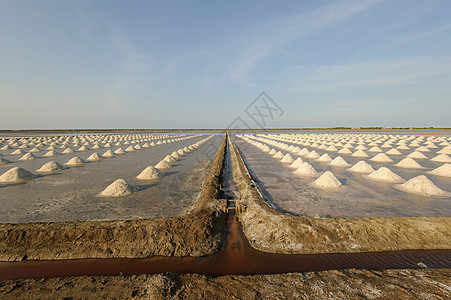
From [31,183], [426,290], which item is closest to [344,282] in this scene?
[426,290]

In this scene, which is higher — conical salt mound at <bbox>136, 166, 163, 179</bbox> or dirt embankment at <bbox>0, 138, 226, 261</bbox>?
conical salt mound at <bbox>136, 166, 163, 179</bbox>

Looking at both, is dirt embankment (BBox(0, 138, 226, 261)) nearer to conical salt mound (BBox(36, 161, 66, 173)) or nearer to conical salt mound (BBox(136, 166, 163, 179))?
conical salt mound (BBox(136, 166, 163, 179))

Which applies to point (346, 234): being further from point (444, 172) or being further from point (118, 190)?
point (444, 172)

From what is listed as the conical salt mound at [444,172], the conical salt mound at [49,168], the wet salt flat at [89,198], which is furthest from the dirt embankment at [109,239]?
the conical salt mound at [444,172]

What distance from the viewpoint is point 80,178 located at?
37.4 ft

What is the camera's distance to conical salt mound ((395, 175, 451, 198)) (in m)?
8.01

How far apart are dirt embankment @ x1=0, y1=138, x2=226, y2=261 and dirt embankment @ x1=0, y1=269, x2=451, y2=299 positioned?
1.01 meters

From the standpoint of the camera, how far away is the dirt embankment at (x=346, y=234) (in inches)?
194

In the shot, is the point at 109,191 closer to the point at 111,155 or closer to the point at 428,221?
the point at 428,221

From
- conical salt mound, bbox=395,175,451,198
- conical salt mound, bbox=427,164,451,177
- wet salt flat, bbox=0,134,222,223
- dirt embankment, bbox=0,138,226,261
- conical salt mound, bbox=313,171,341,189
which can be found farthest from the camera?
conical salt mound, bbox=427,164,451,177

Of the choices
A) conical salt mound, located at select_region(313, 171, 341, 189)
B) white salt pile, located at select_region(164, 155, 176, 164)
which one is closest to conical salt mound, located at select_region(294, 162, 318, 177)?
conical salt mound, located at select_region(313, 171, 341, 189)

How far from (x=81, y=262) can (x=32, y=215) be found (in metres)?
3.68

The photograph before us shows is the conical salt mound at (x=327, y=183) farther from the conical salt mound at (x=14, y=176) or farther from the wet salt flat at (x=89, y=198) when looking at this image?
the conical salt mound at (x=14, y=176)

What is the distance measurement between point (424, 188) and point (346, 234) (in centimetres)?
611
